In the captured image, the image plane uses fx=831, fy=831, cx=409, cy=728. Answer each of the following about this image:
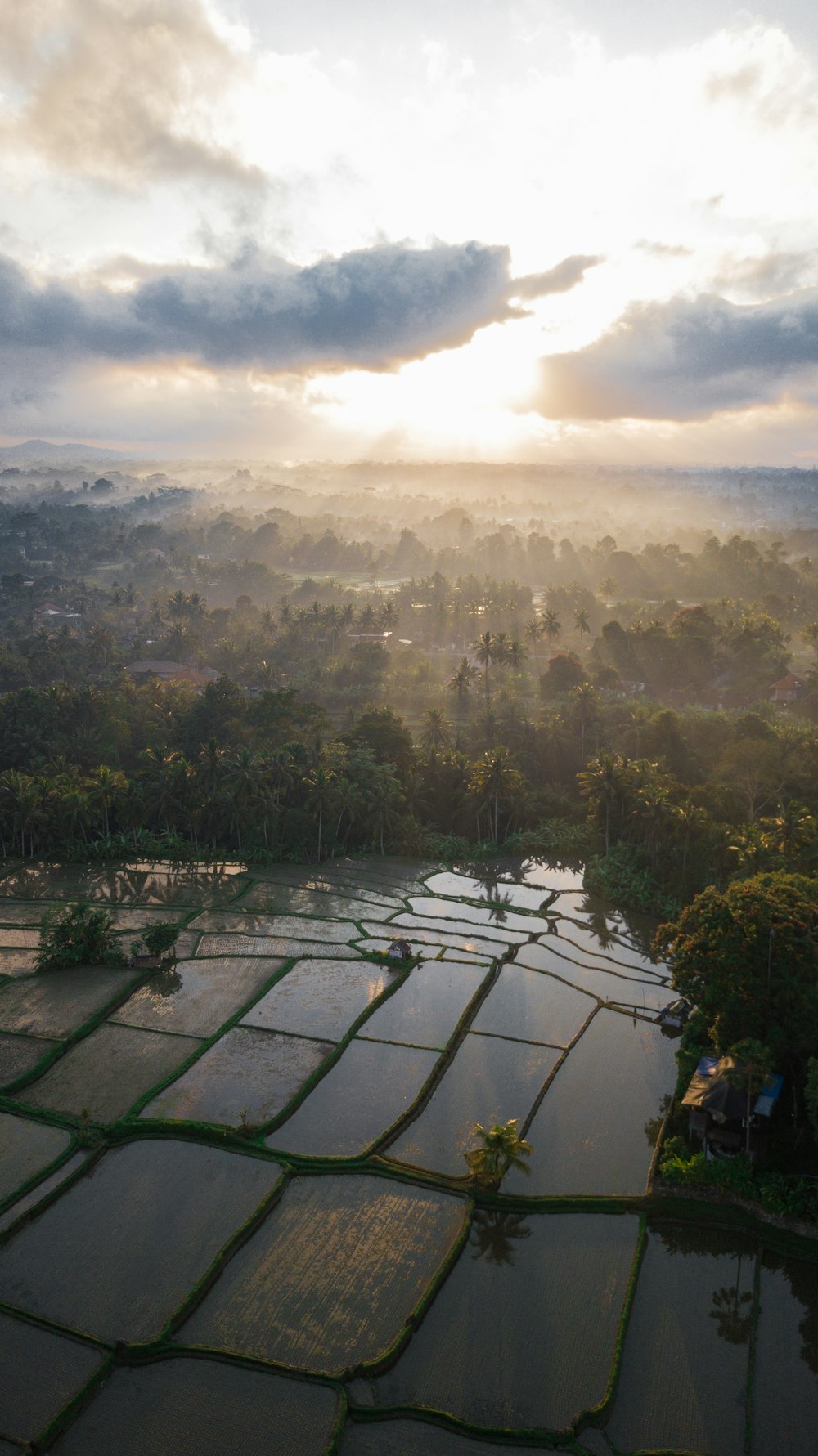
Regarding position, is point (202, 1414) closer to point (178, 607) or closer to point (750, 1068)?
point (750, 1068)

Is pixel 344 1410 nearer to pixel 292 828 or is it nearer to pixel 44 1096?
pixel 44 1096

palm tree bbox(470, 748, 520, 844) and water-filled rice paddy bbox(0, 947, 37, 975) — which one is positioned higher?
palm tree bbox(470, 748, 520, 844)

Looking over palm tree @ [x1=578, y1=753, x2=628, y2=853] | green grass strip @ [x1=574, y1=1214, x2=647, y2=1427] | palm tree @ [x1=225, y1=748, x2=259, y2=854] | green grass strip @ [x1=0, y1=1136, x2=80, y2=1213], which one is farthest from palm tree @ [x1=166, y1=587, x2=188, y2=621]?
green grass strip @ [x1=574, y1=1214, x2=647, y2=1427]

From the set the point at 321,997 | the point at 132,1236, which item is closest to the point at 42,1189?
the point at 132,1236

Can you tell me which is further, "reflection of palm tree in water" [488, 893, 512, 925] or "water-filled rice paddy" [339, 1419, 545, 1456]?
"reflection of palm tree in water" [488, 893, 512, 925]

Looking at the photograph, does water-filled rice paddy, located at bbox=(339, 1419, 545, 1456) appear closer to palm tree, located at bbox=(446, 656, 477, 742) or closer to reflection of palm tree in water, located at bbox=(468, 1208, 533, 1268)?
reflection of palm tree in water, located at bbox=(468, 1208, 533, 1268)

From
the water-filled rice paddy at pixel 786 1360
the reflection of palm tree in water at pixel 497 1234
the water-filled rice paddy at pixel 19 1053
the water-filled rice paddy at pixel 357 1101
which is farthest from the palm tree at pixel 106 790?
the water-filled rice paddy at pixel 786 1360

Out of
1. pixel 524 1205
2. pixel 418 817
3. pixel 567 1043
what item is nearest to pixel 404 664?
pixel 418 817
